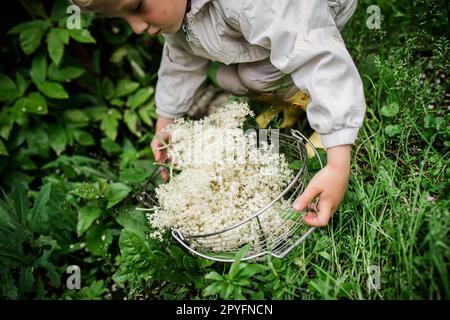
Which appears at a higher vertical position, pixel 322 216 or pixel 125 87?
pixel 125 87

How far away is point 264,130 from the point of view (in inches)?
63.4

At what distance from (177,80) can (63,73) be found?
66 centimetres

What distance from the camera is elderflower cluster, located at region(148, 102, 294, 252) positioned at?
1.45 m

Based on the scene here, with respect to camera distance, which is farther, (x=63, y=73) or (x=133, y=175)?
(x=63, y=73)

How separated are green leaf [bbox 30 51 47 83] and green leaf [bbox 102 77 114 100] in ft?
0.95

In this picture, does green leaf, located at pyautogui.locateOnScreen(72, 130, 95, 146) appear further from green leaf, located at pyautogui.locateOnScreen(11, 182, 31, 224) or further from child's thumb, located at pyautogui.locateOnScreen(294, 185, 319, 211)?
child's thumb, located at pyautogui.locateOnScreen(294, 185, 319, 211)

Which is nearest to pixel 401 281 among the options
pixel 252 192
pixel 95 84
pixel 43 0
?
pixel 252 192

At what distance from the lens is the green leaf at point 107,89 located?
233cm

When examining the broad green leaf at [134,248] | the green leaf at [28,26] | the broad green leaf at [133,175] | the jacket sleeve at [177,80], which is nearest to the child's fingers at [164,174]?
the broad green leaf at [133,175]

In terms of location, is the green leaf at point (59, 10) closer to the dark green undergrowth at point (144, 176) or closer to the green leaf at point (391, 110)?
the dark green undergrowth at point (144, 176)

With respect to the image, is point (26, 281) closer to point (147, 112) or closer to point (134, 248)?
point (134, 248)

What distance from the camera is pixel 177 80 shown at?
1837 mm

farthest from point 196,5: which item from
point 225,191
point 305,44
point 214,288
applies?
point 214,288

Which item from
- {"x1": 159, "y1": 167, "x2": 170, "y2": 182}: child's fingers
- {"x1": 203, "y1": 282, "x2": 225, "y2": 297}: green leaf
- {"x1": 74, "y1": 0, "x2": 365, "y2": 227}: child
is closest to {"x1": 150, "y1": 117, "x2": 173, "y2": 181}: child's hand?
{"x1": 159, "y1": 167, "x2": 170, "y2": 182}: child's fingers
